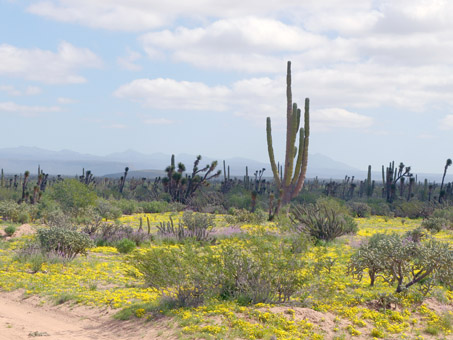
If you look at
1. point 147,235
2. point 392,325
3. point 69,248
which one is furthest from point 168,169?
point 392,325

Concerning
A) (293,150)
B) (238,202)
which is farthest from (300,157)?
(238,202)

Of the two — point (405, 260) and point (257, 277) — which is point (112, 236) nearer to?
point (257, 277)

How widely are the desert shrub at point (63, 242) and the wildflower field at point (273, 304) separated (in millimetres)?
998

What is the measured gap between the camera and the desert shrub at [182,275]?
10.2 m

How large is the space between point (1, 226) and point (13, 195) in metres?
20.8

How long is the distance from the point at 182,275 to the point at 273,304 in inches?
79.6

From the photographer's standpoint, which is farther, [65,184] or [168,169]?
[168,169]

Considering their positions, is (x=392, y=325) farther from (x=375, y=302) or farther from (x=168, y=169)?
(x=168, y=169)

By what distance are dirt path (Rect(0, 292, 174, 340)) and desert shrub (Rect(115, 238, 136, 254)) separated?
713cm

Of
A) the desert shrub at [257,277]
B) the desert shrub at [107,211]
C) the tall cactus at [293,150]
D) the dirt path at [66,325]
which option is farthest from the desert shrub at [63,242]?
the tall cactus at [293,150]

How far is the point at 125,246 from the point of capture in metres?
18.3

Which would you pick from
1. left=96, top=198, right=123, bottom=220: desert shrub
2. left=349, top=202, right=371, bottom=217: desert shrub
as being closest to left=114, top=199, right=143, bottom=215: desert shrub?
left=96, top=198, right=123, bottom=220: desert shrub

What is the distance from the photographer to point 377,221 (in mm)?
33094

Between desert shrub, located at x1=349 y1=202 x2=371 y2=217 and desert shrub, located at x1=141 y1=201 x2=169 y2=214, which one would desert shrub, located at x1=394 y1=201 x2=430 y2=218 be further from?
desert shrub, located at x1=141 y1=201 x2=169 y2=214
